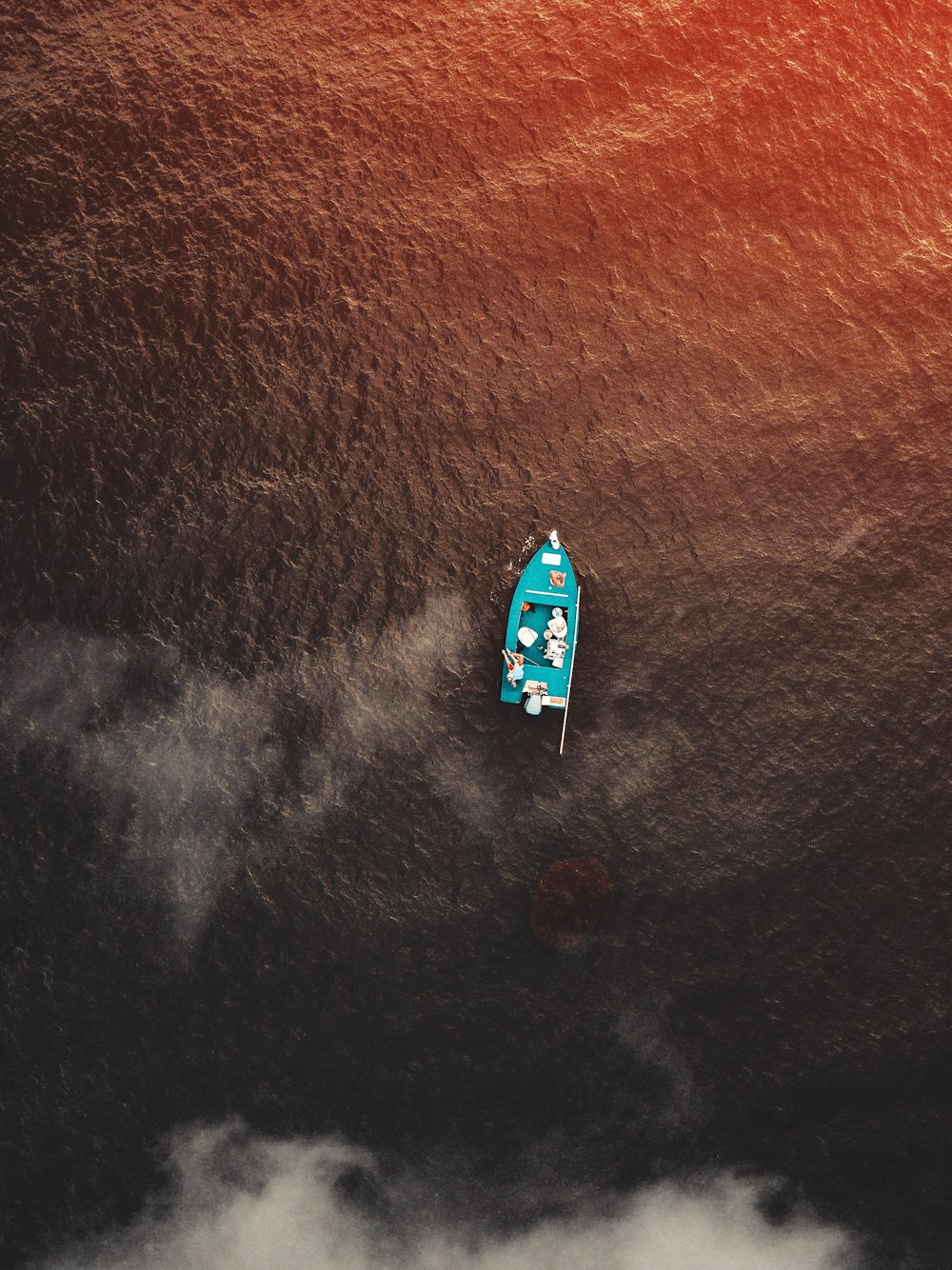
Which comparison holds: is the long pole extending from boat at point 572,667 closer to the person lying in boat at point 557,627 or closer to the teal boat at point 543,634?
the teal boat at point 543,634

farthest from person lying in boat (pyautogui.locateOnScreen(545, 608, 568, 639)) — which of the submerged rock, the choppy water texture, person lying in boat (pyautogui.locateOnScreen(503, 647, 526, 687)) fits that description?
the submerged rock

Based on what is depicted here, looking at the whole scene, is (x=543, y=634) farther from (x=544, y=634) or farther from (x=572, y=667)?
(x=572, y=667)

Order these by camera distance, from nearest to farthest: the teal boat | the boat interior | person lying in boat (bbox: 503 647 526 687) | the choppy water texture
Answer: the choppy water texture < person lying in boat (bbox: 503 647 526 687) < the teal boat < the boat interior

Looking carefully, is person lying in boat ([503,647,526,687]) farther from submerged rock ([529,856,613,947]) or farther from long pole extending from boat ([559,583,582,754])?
submerged rock ([529,856,613,947])

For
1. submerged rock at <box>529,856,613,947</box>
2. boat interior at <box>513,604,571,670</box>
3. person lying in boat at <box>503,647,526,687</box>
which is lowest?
submerged rock at <box>529,856,613,947</box>

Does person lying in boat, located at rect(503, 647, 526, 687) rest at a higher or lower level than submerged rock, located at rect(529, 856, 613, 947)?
higher

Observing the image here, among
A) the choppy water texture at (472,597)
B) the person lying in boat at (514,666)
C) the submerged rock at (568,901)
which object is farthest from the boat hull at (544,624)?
the submerged rock at (568,901)
